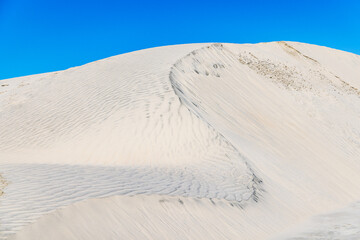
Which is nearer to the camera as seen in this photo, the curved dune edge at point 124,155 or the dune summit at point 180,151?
the dune summit at point 180,151

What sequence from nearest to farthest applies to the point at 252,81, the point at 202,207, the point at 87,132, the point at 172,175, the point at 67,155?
the point at 202,207, the point at 172,175, the point at 67,155, the point at 87,132, the point at 252,81

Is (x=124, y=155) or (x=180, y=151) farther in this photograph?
(x=180, y=151)

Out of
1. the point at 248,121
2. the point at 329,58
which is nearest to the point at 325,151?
the point at 248,121

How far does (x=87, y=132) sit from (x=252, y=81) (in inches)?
352

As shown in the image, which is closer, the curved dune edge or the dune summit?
the dune summit

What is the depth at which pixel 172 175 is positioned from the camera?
8008mm

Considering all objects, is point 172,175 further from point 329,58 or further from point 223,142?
point 329,58

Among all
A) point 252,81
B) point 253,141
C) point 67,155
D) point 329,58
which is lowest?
point 67,155

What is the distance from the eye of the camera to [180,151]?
9.75 meters

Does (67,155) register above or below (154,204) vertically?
below

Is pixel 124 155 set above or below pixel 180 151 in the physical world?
below

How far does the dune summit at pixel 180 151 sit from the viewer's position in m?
5.52

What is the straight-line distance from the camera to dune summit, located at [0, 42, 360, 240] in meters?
5.52

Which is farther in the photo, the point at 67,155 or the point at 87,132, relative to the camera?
the point at 87,132
